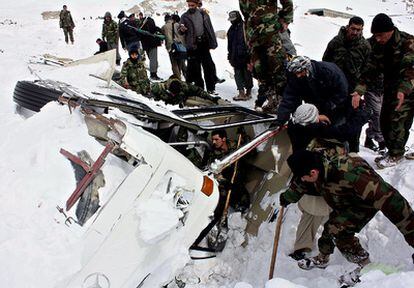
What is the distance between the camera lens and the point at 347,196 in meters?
3.37

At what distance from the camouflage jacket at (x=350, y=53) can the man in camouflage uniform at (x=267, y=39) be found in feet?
2.15

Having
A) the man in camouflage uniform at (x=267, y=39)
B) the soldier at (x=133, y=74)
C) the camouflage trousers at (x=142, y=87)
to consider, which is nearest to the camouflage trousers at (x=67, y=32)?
the soldier at (x=133, y=74)

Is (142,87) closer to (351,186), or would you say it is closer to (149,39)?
(149,39)

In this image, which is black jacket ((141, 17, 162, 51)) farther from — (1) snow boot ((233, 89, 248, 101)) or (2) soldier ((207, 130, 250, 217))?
(2) soldier ((207, 130, 250, 217))

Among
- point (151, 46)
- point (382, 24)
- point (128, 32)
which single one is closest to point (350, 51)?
point (382, 24)

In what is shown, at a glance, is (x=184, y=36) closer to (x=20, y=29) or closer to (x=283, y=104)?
(x=283, y=104)

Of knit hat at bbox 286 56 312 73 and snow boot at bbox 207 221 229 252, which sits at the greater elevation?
knit hat at bbox 286 56 312 73

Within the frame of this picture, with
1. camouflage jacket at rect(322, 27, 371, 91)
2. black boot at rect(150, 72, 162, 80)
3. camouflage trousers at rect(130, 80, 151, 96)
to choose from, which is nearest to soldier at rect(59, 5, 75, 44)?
black boot at rect(150, 72, 162, 80)

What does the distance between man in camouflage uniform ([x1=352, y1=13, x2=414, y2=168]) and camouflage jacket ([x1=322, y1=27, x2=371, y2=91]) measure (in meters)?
0.66

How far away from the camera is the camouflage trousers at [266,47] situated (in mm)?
5398

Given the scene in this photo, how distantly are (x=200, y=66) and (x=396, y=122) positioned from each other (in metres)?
4.20

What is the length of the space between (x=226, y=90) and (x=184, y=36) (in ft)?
4.92

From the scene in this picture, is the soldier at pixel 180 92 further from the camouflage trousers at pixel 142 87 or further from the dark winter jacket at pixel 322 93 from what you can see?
the dark winter jacket at pixel 322 93

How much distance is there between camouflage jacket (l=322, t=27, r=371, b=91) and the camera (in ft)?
17.4
